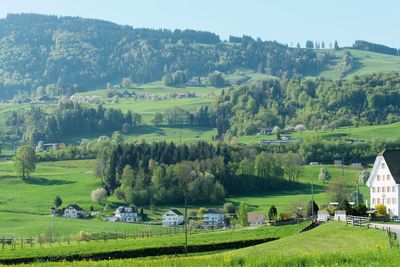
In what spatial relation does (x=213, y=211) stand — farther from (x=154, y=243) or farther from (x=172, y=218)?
(x=154, y=243)

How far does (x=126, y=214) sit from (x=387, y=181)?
4939 cm

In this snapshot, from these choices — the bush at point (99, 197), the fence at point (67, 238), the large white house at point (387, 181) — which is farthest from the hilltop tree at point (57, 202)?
the large white house at point (387, 181)

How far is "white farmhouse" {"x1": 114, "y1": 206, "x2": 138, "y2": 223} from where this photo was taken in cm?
11706

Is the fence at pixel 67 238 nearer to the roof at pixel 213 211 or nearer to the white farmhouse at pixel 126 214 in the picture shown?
the white farmhouse at pixel 126 214

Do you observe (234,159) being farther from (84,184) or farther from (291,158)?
(84,184)

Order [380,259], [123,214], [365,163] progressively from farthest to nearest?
[365,163]
[123,214]
[380,259]

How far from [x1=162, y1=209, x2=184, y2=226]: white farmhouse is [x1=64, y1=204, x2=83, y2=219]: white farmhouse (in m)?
12.4

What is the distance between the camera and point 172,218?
118062 millimetres

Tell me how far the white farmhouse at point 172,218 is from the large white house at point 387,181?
131 ft

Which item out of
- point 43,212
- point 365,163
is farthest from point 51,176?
point 365,163

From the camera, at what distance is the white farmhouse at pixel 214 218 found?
11081cm

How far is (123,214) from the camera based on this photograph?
391 ft

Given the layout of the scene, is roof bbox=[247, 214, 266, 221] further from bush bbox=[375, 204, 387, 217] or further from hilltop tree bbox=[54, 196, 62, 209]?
bush bbox=[375, 204, 387, 217]

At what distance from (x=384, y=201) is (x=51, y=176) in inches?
3462
